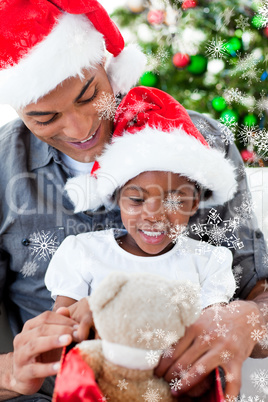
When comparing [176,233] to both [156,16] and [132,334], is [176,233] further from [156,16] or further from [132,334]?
[156,16]

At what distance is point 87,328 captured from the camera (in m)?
0.38

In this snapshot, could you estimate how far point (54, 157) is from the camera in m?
0.60

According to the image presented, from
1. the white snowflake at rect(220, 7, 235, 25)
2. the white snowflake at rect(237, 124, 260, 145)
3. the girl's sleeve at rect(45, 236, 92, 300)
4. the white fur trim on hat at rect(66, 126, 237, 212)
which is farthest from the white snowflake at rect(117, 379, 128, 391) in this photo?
the white snowflake at rect(220, 7, 235, 25)

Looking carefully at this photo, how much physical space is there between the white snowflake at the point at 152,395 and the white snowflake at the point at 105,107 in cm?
32

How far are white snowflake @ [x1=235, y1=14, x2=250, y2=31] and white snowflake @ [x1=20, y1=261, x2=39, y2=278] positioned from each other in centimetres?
39

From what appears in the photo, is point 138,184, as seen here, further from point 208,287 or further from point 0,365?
point 0,365

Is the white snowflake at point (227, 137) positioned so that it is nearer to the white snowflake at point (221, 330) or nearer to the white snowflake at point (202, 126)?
the white snowflake at point (202, 126)

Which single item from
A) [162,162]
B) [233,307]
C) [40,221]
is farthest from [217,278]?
[40,221]

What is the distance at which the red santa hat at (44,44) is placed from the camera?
503 mm

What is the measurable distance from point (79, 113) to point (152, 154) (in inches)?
5.0

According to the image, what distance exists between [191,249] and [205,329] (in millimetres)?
96

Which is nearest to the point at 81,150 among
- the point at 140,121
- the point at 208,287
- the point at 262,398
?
the point at 140,121

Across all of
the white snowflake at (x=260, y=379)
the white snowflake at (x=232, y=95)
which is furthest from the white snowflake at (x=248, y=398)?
the white snowflake at (x=232, y=95)

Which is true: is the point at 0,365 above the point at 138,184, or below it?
below
